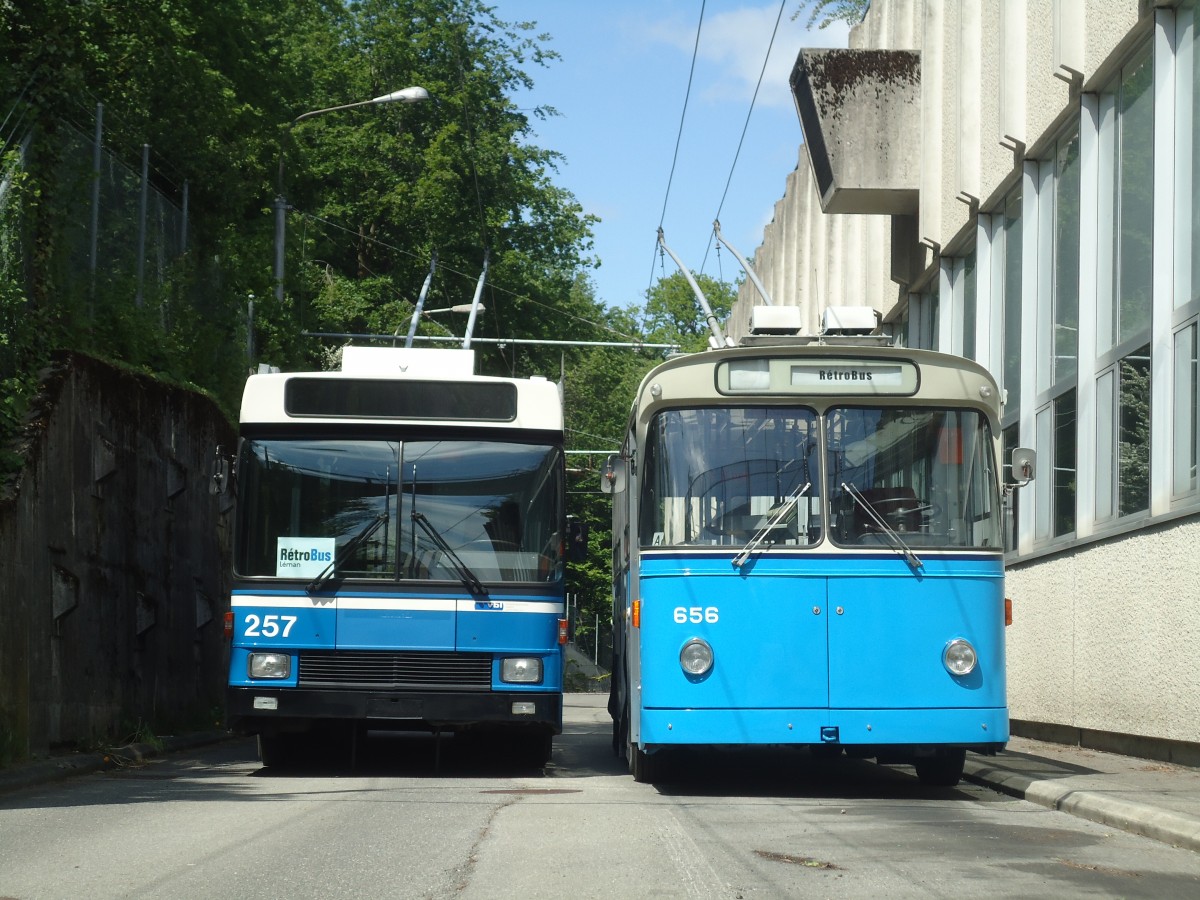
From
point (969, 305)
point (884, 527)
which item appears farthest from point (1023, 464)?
point (969, 305)

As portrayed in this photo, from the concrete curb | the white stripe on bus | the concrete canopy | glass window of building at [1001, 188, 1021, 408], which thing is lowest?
the concrete curb

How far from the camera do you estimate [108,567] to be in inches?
651

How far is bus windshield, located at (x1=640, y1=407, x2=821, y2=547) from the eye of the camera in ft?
36.9

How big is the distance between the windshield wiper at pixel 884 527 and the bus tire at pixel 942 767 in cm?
154

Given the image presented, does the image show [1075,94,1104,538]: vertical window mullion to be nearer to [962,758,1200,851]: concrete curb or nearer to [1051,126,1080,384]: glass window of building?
[1051,126,1080,384]: glass window of building

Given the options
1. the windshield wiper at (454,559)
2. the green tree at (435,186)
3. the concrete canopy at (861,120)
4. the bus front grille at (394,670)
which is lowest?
the bus front grille at (394,670)

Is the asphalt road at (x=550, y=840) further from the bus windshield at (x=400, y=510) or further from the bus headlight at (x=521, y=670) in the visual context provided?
the bus windshield at (x=400, y=510)

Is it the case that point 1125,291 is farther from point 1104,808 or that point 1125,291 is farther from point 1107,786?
point 1104,808

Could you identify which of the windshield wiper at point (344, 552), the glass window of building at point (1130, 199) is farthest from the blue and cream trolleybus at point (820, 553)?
the glass window of building at point (1130, 199)

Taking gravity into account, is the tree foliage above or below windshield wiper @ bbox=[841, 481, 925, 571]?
Answer: above

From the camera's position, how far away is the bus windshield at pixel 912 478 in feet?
36.9

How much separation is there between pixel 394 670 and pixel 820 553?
3.48 metres

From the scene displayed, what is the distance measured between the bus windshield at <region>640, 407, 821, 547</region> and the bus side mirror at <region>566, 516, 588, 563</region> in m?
1.94

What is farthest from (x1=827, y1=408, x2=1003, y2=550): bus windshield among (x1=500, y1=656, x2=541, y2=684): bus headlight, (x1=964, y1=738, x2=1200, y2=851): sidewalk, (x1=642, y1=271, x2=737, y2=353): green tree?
(x1=642, y1=271, x2=737, y2=353): green tree
